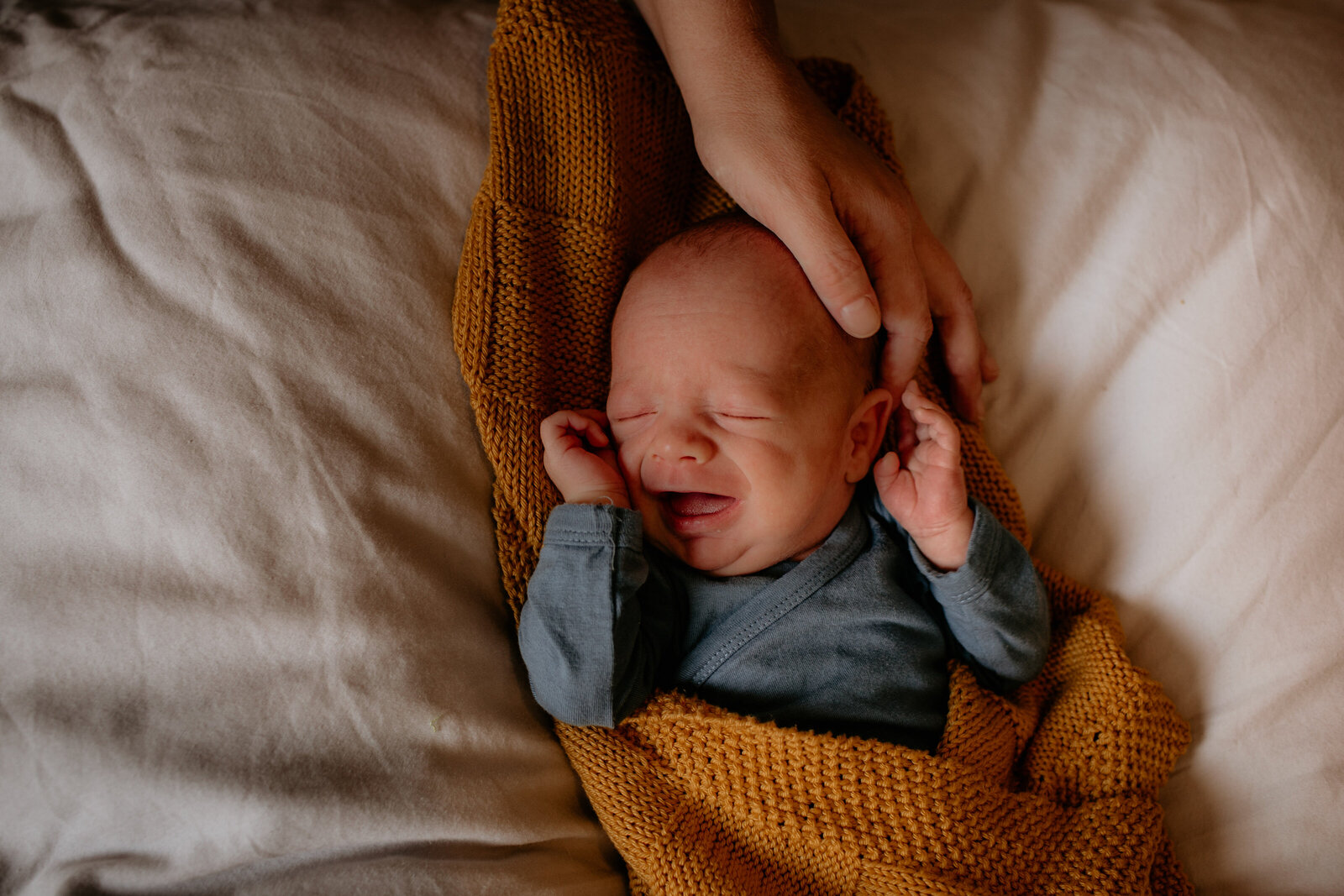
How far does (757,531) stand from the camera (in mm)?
1072

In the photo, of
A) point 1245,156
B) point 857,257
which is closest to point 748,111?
point 857,257

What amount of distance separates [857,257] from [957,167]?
1.43 ft

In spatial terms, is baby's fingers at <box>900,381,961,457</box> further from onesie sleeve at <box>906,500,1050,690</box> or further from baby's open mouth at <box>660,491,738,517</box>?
baby's open mouth at <box>660,491,738,517</box>

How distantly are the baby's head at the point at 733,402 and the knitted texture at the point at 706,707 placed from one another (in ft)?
0.44

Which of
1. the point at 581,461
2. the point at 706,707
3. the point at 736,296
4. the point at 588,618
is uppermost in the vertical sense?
the point at 736,296

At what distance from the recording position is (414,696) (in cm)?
92

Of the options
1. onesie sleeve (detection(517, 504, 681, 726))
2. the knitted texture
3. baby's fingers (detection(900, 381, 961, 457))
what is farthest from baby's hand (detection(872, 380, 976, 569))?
onesie sleeve (detection(517, 504, 681, 726))

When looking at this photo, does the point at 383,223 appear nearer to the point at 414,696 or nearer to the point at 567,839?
the point at 414,696

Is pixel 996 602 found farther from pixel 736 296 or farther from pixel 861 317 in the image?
pixel 736 296

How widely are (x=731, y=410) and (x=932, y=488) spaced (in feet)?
1.00

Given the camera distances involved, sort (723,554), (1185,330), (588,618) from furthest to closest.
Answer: (1185,330)
(723,554)
(588,618)

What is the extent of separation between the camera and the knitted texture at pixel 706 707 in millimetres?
978

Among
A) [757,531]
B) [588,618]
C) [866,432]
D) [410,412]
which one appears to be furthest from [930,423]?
[410,412]

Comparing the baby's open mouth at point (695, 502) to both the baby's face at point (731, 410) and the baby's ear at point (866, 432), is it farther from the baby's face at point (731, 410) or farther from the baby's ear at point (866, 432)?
the baby's ear at point (866, 432)
